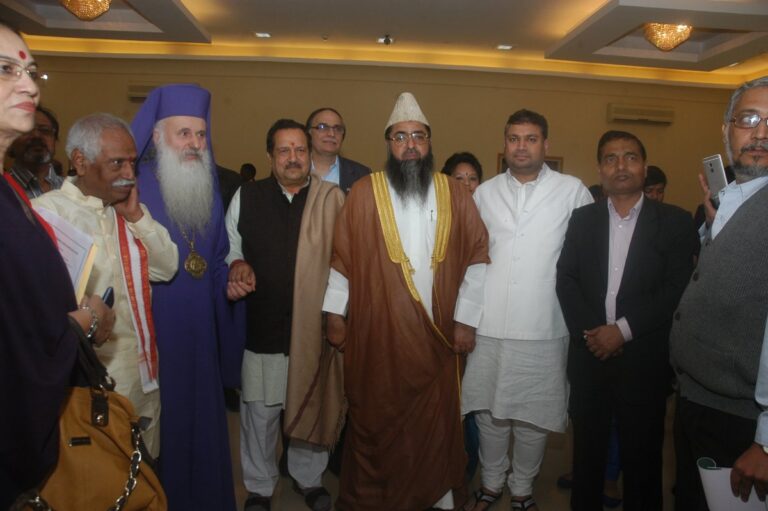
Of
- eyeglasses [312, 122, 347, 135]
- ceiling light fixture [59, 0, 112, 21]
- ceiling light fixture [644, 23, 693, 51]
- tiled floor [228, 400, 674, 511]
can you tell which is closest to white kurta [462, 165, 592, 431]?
tiled floor [228, 400, 674, 511]

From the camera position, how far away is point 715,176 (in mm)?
1985

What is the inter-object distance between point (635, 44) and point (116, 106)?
768cm

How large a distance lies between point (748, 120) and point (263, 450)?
8.23 feet

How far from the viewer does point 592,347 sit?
2.38m

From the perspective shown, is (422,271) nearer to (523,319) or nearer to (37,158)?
(523,319)

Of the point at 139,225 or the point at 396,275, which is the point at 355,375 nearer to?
the point at 396,275

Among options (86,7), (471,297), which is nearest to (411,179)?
(471,297)

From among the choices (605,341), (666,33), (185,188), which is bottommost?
(605,341)

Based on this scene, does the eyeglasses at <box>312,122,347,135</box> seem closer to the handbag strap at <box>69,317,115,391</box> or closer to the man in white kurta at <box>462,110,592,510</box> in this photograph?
the man in white kurta at <box>462,110,592,510</box>

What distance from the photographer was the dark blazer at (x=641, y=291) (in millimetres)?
2332

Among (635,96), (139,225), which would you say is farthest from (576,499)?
(635,96)

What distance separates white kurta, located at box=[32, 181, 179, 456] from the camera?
5.75 feet

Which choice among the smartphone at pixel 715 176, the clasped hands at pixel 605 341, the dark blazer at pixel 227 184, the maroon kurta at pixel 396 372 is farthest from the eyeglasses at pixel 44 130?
the smartphone at pixel 715 176

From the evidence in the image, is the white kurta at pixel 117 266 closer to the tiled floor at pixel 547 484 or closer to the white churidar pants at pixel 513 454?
the tiled floor at pixel 547 484
